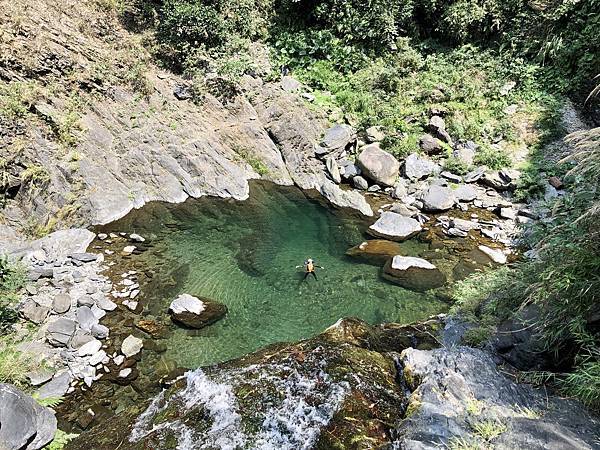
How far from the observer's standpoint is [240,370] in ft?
17.3

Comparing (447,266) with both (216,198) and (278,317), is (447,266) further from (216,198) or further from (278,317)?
(216,198)

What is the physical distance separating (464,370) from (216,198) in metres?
9.11

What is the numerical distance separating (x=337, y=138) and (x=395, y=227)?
461 centimetres

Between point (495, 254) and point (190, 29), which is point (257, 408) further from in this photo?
point (190, 29)

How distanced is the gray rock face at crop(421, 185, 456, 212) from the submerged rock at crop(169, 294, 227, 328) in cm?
684

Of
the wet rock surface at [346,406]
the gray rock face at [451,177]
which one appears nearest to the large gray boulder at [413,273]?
the wet rock surface at [346,406]

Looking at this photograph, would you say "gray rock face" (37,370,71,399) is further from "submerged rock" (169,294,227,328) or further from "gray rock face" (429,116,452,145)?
"gray rock face" (429,116,452,145)

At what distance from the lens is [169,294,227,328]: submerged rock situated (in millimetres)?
7309

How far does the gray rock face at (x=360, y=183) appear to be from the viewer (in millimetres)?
12781

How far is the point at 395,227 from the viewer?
10.5 m

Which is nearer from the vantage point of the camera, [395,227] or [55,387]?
[55,387]

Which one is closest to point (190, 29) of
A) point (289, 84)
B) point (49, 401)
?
point (289, 84)

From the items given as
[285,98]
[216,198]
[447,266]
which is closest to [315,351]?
[447,266]

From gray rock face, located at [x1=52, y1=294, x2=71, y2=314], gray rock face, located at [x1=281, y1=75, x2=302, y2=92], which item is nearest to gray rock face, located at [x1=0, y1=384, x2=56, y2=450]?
gray rock face, located at [x1=52, y1=294, x2=71, y2=314]
